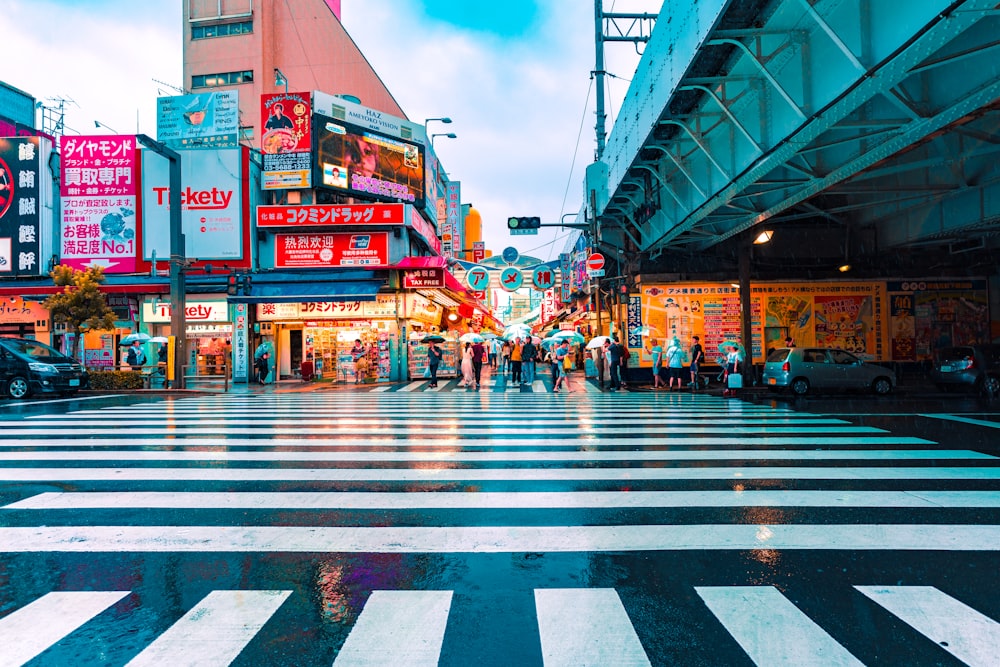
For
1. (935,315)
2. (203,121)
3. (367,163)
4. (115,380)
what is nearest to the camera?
(115,380)

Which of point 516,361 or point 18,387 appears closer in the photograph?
point 18,387

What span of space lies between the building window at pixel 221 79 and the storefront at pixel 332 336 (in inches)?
748

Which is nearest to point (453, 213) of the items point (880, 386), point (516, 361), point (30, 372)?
point (516, 361)

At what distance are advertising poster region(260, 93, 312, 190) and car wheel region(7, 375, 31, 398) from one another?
42.1ft

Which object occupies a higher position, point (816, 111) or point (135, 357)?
point (816, 111)

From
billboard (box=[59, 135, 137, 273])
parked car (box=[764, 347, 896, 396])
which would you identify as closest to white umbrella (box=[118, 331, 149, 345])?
billboard (box=[59, 135, 137, 273])

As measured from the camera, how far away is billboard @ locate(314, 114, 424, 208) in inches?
1081

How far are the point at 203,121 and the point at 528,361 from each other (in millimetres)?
19781

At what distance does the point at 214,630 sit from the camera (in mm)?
3203

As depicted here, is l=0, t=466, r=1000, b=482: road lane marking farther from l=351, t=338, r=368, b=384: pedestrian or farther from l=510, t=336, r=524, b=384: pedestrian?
l=351, t=338, r=368, b=384: pedestrian

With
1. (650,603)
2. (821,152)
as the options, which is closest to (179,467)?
(650,603)

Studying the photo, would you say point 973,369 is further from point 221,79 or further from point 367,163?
point 221,79

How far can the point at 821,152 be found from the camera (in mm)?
12391

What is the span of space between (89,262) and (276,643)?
97.4ft
